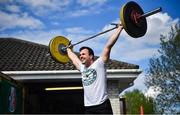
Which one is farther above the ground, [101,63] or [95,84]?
[101,63]

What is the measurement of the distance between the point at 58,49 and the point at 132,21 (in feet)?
5.44

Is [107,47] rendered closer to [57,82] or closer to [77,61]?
[77,61]

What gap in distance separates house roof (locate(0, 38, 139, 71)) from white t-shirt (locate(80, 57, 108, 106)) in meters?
4.45

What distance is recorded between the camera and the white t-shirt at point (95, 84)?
13.6ft

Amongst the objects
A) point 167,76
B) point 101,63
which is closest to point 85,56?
point 101,63

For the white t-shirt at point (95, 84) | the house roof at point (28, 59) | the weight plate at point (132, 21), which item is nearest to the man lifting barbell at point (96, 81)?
the white t-shirt at point (95, 84)

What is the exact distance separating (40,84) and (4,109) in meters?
3.50

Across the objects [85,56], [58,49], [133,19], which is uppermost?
[133,19]

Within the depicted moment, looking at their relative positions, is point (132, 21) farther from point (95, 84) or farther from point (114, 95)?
point (114, 95)

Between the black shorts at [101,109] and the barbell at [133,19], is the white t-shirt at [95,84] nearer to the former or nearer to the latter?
the black shorts at [101,109]

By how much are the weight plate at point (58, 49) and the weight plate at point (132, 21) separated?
4.98 ft

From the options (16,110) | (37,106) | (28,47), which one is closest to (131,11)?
(16,110)

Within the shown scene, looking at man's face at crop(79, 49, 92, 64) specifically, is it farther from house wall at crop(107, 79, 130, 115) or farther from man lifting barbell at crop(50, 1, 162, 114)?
house wall at crop(107, 79, 130, 115)

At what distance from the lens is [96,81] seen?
166 inches
